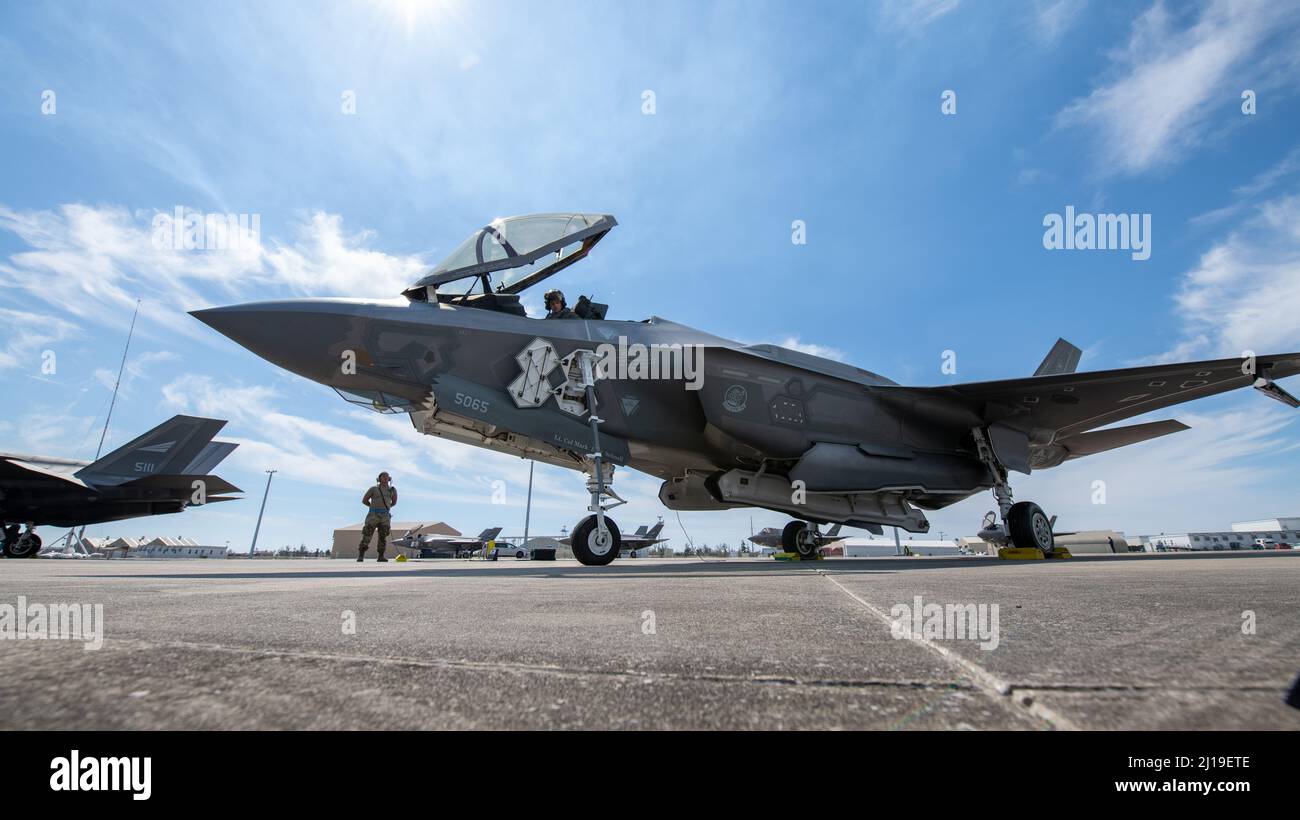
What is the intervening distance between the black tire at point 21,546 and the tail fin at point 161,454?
5.96 feet

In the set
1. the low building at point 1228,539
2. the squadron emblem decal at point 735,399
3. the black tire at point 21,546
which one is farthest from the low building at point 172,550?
the low building at point 1228,539

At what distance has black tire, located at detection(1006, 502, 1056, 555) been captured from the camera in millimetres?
8016

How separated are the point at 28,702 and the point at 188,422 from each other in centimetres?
2065

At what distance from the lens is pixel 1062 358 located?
490 inches

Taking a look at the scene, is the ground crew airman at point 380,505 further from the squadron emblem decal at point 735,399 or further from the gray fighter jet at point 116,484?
the gray fighter jet at point 116,484

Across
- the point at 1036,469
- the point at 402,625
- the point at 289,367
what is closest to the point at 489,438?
the point at 289,367

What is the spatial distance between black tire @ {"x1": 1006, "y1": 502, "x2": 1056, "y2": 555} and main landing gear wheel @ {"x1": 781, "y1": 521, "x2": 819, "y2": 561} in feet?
11.1

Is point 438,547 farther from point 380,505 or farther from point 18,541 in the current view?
point 380,505

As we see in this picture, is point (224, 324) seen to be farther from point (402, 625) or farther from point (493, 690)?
point (493, 690)

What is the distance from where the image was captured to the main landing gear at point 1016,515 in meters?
8.03

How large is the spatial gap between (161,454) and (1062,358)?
24889 millimetres

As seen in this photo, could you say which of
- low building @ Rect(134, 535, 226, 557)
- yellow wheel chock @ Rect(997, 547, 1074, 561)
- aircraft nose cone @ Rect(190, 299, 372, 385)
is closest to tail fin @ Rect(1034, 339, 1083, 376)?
yellow wheel chock @ Rect(997, 547, 1074, 561)

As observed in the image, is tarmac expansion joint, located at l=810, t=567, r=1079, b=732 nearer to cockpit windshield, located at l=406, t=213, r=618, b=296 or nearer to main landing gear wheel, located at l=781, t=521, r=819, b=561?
cockpit windshield, located at l=406, t=213, r=618, b=296
